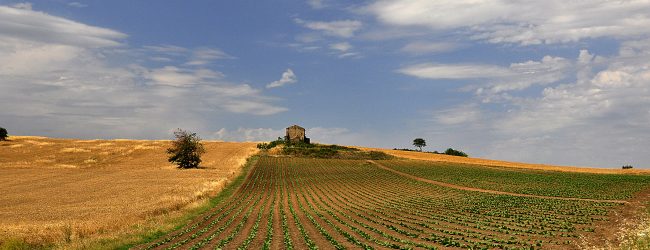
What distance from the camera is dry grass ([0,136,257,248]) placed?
96.0 feet

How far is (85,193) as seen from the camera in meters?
50.3

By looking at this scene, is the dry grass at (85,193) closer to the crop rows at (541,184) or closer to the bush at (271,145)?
the bush at (271,145)

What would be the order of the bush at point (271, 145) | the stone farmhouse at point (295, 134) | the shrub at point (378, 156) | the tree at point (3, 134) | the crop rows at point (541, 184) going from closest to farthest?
the crop rows at point (541, 184) → the shrub at point (378, 156) → the tree at point (3, 134) → the bush at point (271, 145) → the stone farmhouse at point (295, 134)

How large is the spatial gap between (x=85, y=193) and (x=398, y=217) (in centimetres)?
3213

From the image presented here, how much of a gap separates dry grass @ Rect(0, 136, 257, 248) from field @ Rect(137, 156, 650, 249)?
3.96 m

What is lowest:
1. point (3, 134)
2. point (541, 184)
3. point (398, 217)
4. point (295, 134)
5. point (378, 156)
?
point (398, 217)

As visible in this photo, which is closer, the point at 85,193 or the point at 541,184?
the point at 85,193

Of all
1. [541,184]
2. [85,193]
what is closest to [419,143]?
[541,184]

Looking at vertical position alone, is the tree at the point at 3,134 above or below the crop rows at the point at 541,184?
above

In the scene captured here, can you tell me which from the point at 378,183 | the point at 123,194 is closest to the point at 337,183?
the point at 378,183

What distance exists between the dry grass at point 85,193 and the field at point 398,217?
396 centimetres

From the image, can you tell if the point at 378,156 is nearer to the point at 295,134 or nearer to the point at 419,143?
the point at 295,134

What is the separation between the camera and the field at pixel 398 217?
26672 mm

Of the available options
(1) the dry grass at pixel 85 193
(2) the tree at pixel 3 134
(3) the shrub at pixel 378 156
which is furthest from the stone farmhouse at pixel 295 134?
(2) the tree at pixel 3 134
